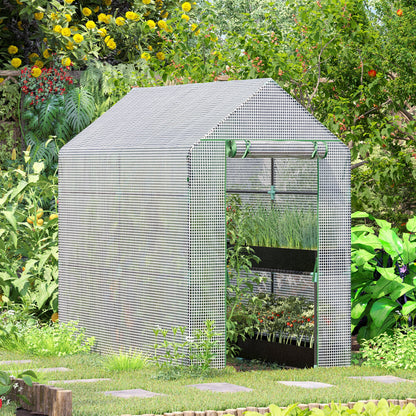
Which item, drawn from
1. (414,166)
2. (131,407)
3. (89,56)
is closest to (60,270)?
(131,407)

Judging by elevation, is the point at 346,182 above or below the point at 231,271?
above

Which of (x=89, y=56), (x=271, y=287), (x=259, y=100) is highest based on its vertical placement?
(x=89, y=56)

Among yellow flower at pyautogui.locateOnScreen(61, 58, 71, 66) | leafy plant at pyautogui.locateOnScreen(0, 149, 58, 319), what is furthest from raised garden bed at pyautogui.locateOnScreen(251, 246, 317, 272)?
yellow flower at pyautogui.locateOnScreen(61, 58, 71, 66)

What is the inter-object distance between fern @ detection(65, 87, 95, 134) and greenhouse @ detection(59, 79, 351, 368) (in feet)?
11.7

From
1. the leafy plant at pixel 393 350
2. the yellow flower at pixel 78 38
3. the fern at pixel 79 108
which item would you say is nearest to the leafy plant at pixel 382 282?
the leafy plant at pixel 393 350

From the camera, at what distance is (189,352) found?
751 centimetres

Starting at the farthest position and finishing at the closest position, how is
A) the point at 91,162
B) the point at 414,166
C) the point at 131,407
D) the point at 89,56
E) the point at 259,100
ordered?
the point at 89,56 → the point at 414,166 → the point at 91,162 → the point at 259,100 → the point at 131,407

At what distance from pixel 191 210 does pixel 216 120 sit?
880 mm

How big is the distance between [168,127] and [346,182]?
173 cm

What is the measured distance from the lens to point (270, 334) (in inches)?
360

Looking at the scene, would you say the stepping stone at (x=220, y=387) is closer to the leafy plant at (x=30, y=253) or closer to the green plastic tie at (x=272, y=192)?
the green plastic tie at (x=272, y=192)

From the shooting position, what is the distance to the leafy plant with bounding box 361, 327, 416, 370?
26.1 feet

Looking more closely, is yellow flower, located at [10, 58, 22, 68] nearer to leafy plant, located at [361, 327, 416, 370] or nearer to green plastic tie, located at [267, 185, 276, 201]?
green plastic tie, located at [267, 185, 276, 201]

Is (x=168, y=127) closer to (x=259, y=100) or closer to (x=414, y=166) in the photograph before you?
(x=259, y=100)
